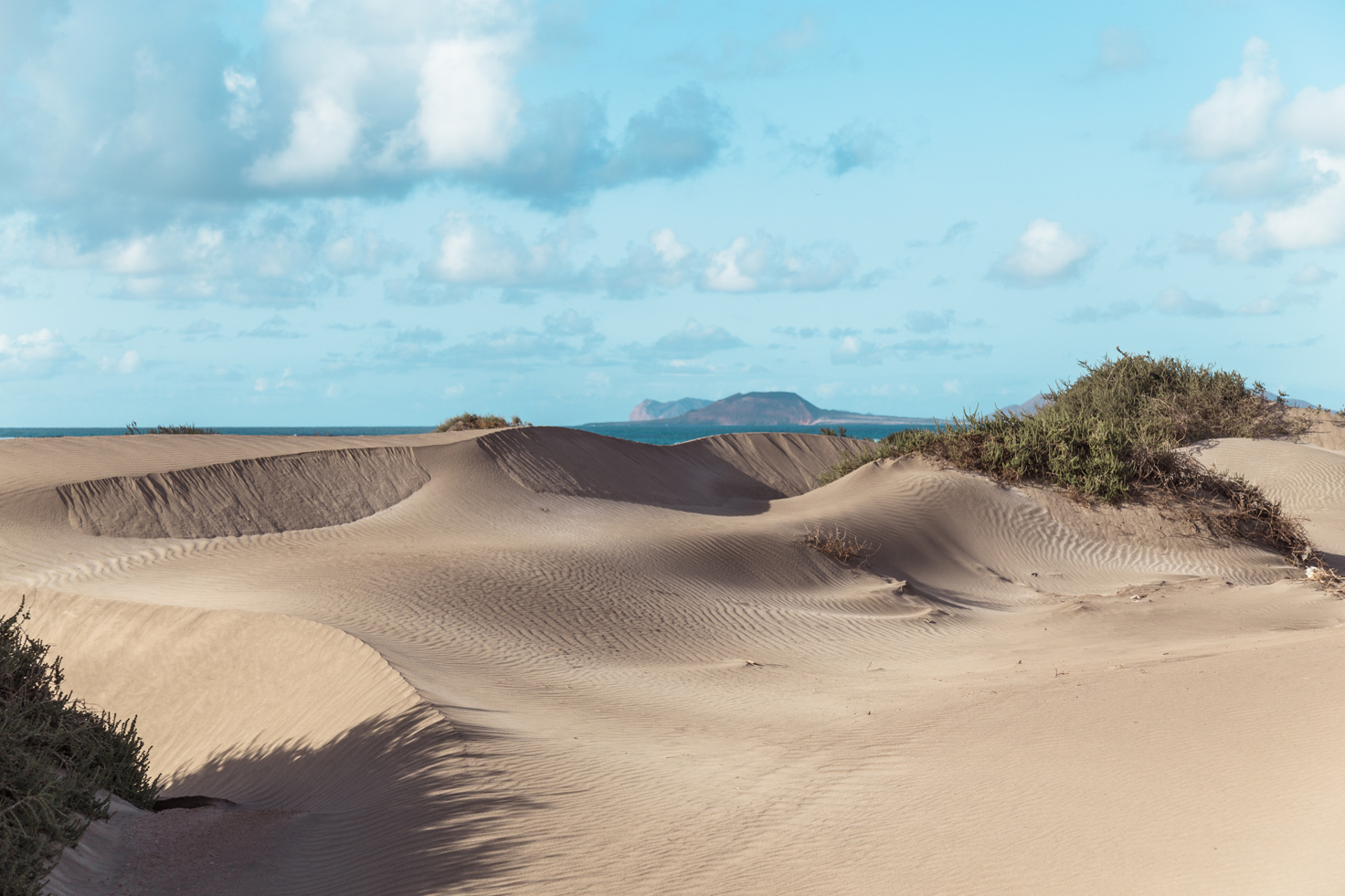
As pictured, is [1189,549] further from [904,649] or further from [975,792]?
[975,792]

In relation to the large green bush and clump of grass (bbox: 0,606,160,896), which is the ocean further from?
clump of grass (bbox: 0,606,160,896)

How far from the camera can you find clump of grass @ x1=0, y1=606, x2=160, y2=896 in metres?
4.30

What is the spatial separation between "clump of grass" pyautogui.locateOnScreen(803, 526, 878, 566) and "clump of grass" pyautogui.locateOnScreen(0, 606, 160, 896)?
38.1ft

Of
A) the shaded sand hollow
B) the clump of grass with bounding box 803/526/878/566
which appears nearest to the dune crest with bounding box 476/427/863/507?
the shaded sand hollow

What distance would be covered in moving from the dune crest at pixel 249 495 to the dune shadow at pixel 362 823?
1052 cm

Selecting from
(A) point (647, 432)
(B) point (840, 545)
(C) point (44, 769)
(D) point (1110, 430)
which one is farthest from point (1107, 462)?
(A) point (647, 432)

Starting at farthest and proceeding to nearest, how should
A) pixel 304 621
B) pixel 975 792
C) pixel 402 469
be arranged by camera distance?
pixel 402 469 → pixel 304 621 → pixel 975 792

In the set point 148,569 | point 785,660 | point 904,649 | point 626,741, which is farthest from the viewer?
point 148,569

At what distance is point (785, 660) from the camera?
11.0 meters

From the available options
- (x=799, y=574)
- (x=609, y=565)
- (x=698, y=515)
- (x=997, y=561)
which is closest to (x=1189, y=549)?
(x=997, y=561)

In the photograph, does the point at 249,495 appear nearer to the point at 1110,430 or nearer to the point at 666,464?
the point at 666,464

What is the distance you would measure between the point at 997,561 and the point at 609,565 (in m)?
7.77

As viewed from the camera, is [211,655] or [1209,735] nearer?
[1209,735]

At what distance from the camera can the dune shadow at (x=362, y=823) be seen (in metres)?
5.02
